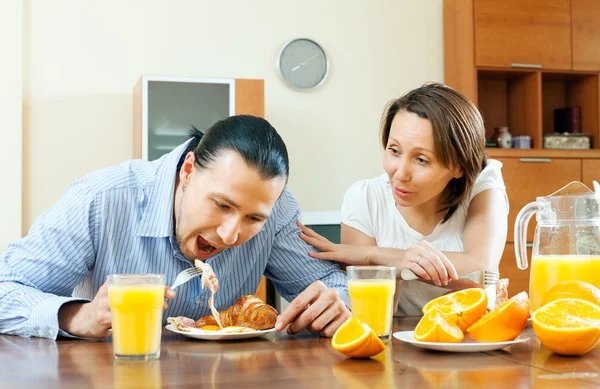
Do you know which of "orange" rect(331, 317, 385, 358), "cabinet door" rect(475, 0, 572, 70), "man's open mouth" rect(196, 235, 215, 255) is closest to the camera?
"orange" rect(331, 317, 385, 358)

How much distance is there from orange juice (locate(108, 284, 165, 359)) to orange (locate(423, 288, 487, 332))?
0.49m

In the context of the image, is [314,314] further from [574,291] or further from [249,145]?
[574,291]

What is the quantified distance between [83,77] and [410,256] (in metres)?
2.94

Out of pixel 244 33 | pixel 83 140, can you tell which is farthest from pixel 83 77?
pixel 244 33

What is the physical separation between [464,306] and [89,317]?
0.70 metres

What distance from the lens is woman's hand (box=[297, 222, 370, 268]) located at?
6.67 ft

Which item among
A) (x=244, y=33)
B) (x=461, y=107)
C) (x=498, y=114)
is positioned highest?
(x=244, y=33)

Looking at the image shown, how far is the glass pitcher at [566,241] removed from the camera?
1.46 m

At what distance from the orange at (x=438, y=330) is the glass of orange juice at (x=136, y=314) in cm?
44

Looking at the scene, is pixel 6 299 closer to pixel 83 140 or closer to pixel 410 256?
pixel 410 256

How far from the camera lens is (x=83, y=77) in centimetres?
424

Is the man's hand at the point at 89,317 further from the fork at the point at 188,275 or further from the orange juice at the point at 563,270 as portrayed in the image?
the orange juice at the point at 563,270

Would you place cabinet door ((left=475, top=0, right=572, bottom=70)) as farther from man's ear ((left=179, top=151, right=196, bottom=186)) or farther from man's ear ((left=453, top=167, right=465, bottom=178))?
man's ear ((left=179, top=151, right=196, bottom=186))

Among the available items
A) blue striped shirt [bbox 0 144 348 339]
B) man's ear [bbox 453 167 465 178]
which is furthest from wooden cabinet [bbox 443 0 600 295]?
blue striped shirt [bbox 0 144 348 339]
